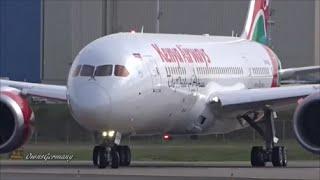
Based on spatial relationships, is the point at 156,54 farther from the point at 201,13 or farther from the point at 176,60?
the point at 201,13

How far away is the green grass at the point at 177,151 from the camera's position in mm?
40000

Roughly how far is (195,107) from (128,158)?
10.2 feet

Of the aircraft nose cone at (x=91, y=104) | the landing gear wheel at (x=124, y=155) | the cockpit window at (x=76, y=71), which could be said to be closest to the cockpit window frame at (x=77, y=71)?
the cockpit window at (x=76, y=71)

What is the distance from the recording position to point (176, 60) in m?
33.4

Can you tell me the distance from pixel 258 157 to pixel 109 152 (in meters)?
5.90

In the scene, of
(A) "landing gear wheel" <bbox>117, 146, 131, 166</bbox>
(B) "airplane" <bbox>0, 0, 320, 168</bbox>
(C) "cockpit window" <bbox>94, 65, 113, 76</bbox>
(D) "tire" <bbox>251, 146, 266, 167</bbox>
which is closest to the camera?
(B) "airplane" <bbox>0, 0, 320, 168</bbox>

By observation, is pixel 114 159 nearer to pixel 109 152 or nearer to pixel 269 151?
pixel 109 152

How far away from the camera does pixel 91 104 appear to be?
2891cm

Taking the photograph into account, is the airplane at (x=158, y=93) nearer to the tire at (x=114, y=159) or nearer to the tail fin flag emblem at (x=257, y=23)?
the tire at (x=114, y=159)

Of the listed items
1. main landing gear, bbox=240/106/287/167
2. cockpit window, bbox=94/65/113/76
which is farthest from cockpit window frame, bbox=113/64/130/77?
main landing gear, bbox=240/106/287/167

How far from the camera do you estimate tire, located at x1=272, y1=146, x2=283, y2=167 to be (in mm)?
33938

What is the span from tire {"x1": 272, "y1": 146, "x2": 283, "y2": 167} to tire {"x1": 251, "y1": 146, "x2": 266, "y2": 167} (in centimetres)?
Answer: 42

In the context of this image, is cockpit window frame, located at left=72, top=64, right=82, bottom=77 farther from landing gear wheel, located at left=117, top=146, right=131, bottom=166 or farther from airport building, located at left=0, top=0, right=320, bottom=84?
airport building, located at left=0, top=0, right=320, bottom=84

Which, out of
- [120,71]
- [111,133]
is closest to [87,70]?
[120,71]
